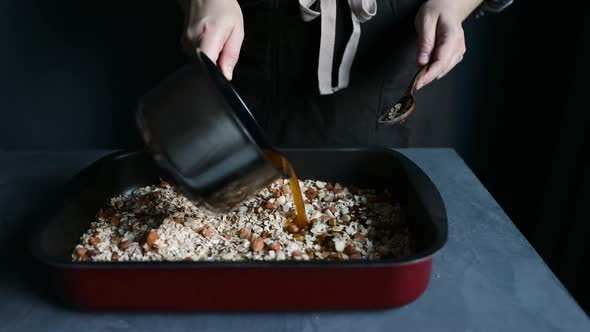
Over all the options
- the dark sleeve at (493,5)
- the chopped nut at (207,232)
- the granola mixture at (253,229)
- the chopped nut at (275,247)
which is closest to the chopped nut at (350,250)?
the granola mixture at (253,229)

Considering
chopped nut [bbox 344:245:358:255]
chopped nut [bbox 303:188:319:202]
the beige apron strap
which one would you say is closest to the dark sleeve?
the beige apron strap

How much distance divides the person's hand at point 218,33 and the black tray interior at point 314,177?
22 cm

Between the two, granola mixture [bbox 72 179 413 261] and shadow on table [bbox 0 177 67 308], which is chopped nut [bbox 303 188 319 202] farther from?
shadow on table [bbox 0 177 67 308]

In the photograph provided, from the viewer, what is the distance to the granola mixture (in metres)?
0.80

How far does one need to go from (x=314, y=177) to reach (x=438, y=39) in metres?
0.35

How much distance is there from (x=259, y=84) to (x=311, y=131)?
0.55ft

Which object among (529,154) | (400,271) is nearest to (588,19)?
(529,154)

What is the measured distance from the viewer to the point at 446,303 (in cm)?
74

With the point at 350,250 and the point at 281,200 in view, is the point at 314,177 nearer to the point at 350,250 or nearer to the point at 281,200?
the point at 281,200

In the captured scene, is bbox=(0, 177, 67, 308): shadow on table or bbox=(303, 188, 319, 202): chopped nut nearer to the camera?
bbox=(0, 177, 67, 308): shadow on table

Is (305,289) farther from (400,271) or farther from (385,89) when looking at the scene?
(385,89)

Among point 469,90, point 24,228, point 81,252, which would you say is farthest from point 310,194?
point 469,90

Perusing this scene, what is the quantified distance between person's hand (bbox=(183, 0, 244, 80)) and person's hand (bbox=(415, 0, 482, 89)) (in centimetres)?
35

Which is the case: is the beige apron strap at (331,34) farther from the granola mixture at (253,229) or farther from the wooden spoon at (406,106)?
the granola mixture at (253,229)
